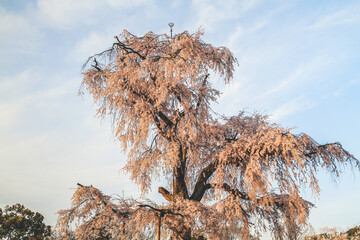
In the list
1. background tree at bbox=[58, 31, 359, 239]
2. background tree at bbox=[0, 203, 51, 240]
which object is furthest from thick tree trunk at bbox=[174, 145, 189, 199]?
background tree at bbox=[0, 203, 51, 240]

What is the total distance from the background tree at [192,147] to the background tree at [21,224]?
2302cm

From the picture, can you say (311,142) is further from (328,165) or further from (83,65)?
(83,65)

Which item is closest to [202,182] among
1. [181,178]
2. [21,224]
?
[181,178]

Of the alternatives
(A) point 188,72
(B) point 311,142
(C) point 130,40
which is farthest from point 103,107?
(B) point 311,142

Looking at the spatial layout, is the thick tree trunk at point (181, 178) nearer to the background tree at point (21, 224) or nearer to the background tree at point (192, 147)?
the background tree at point (192, 147)

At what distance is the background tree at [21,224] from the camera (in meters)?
27.4

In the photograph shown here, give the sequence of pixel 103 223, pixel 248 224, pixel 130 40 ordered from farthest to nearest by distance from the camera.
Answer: pixel 130 40 → pixel 248 224 → pixel 103 223

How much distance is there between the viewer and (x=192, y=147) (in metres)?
9.94

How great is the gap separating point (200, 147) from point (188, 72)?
9.43 feet

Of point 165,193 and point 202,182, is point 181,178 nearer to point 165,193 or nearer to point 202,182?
point 202,182

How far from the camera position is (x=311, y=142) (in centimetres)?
911

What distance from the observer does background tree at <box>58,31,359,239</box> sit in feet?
27.3

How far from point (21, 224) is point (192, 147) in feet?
84.0

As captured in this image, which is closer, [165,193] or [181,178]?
[181,178]
